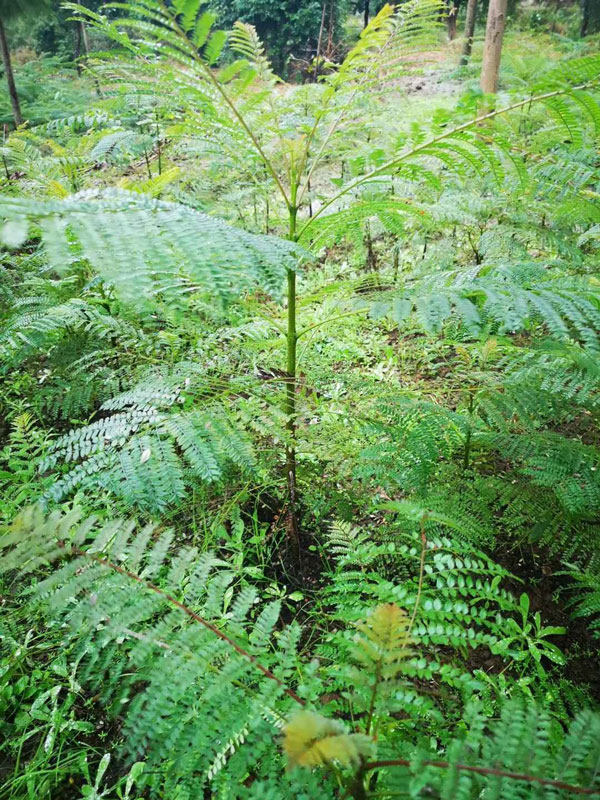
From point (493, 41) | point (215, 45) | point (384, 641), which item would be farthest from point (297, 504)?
point (493, 41)

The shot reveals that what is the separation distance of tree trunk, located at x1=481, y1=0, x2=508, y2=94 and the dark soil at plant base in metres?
5.47

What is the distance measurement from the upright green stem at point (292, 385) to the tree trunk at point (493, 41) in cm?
516

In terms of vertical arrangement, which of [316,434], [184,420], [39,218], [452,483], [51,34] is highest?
[51,34]

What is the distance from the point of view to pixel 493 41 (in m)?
5.05

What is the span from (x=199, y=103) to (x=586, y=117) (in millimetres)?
1158

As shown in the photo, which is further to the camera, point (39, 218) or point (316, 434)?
point (316, 434)

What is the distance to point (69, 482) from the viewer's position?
1.21m

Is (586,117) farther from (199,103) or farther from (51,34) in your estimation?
(51,34)

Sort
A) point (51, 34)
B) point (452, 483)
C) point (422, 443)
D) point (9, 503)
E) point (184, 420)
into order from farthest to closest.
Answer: point (51, 34) → point (9, 503) → point (452, 483) → point (422, 443) → point (184, 420)

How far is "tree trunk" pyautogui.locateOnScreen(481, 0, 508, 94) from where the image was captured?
16.3ft

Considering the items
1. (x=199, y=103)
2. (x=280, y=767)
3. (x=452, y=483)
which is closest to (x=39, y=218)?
(x=199, y=103)

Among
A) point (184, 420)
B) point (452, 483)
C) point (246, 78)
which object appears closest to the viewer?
point (246, 78)

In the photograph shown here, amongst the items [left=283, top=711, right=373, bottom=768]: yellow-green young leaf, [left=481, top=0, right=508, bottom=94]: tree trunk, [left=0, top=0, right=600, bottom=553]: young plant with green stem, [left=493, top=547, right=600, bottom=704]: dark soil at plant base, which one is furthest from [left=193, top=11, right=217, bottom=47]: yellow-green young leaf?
[left=481, top=0, right=508, bottom=94]: tree trunk

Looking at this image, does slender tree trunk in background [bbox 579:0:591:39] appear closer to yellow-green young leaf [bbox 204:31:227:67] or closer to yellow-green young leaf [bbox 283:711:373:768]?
yellow-green young leaf [bbox 204:31:227:67]
